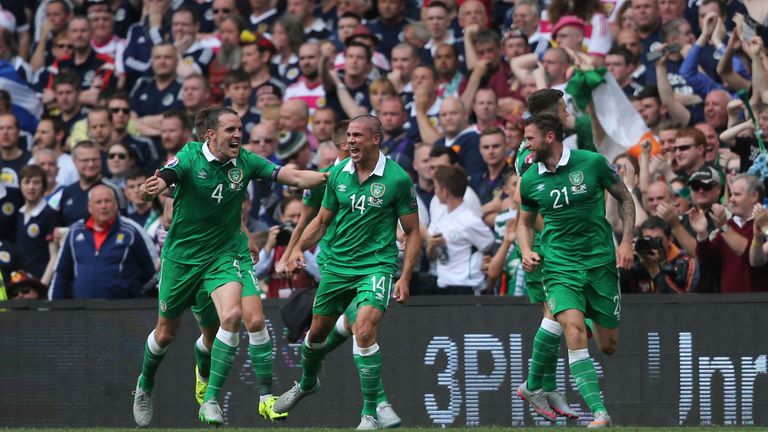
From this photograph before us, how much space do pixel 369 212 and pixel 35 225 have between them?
20.1 feet

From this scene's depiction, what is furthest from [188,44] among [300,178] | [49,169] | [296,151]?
[300,178]

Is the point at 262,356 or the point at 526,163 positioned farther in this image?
the point at 526,163

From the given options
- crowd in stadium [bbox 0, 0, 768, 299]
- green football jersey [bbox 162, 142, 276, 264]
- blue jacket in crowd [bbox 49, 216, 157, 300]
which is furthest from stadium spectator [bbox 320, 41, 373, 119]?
green football jersey [bbox 162, 142, 276, 264]

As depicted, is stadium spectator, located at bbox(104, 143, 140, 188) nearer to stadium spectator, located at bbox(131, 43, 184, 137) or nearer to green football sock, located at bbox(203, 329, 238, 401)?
stadium spectator, located at bbox(131, 43, 184, 137)

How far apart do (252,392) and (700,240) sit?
4.52 meters

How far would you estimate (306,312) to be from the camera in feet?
45.5

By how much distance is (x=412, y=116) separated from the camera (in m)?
17.5

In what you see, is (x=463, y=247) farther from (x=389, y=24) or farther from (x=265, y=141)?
(x=389, y=24)

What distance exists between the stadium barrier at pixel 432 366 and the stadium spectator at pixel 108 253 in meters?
0.55

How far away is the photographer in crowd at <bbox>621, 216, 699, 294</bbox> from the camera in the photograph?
13.6m

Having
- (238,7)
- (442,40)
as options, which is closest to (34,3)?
(238,7)

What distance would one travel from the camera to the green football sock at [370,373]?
38.5 ft

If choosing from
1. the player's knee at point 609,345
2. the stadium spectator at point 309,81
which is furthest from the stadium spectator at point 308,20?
the player's knee at point 609,345

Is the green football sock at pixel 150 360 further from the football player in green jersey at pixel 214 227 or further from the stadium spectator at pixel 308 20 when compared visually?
the stadium spectator at pixel 308 20
